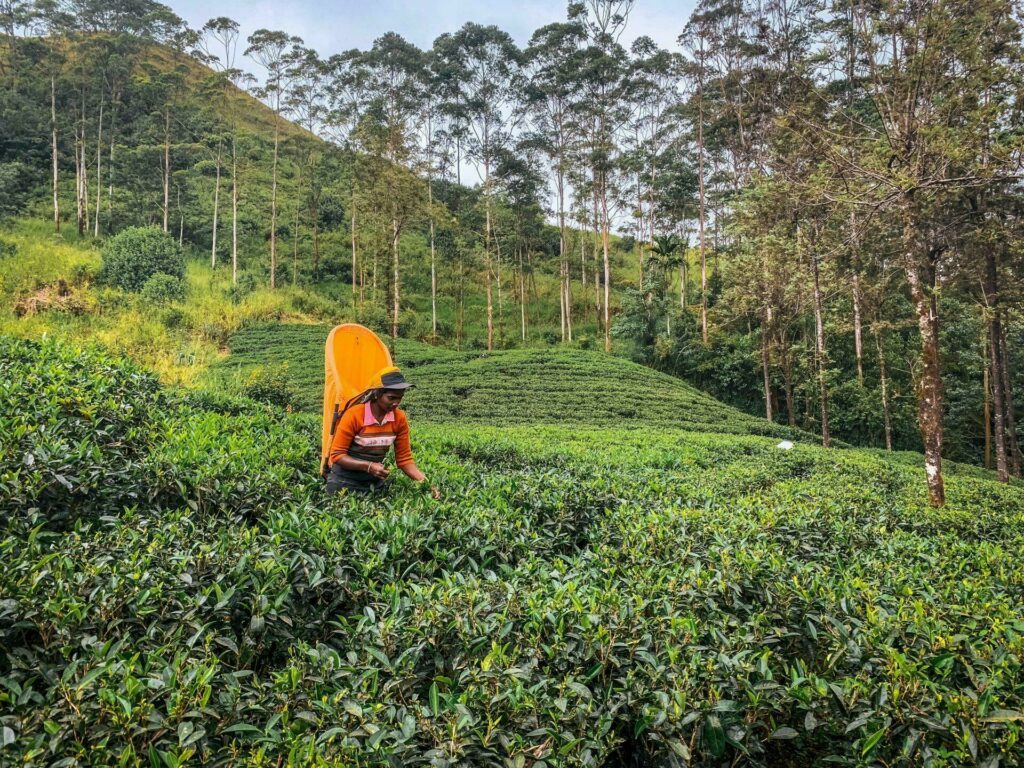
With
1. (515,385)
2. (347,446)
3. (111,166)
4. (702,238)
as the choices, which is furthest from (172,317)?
(702,238)

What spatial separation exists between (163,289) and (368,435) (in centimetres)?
1828

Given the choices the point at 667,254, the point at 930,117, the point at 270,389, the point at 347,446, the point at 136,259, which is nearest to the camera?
the point at 347,446

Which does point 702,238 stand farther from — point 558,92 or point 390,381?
point 390,381

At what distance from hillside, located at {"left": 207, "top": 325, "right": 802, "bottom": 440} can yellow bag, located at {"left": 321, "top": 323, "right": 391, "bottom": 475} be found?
6.10m

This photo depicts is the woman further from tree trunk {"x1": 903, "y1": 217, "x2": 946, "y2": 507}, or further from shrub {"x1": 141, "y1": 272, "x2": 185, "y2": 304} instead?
shrub {"x1": 141, "y1": 272, "x2": 185, "y2": 304}

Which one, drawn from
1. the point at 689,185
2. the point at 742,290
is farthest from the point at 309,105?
the point at 742,290

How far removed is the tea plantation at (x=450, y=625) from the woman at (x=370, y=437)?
24 cm

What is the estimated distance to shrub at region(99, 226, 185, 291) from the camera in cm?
1766

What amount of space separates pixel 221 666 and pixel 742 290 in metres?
17.9

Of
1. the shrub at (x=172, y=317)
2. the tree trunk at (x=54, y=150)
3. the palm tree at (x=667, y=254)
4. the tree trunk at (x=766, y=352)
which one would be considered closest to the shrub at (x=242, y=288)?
the shrub at (x=172, y=317)

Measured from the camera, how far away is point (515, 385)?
1695 cm

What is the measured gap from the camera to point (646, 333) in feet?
74.7

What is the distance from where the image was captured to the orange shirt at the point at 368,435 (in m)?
3.72

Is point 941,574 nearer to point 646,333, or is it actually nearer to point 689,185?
point 646,333
